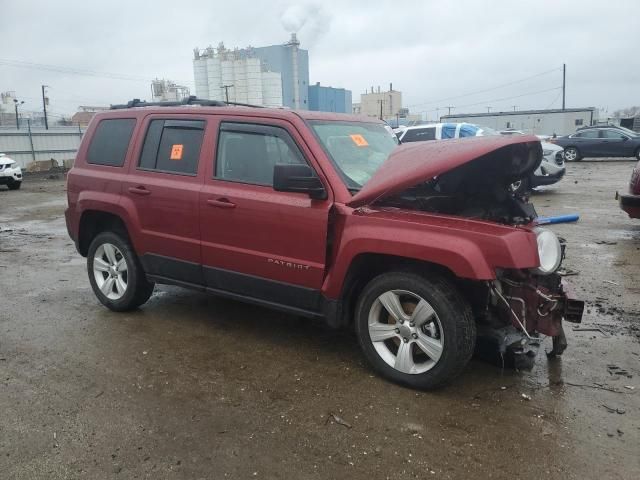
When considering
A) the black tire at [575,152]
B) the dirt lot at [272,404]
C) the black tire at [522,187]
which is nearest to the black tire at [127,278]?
the dirt lot at [272,404]

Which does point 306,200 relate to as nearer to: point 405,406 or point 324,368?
point 324,368

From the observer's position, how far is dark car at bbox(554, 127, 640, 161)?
76.5 ft

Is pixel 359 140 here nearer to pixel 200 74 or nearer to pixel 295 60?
pixel 200 74

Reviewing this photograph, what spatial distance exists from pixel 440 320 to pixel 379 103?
87.8 meters

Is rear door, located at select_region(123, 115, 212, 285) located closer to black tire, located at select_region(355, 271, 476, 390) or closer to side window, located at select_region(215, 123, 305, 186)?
side window, located at select_region(215, 123, 305, 186)

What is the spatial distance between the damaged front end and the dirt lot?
35cm

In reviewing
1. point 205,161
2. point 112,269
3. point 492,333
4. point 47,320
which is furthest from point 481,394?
point 47,320

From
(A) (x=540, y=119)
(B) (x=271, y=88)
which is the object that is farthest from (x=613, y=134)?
(B) (x=271, y=88)

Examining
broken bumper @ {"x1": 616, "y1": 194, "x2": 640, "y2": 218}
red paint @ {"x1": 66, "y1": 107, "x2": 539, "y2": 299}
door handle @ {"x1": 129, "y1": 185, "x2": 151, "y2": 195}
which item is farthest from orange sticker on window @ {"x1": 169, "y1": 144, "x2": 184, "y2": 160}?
broken bumper @ {"x1": 616, "y1": 194, "x2": 640, "y2": 218}

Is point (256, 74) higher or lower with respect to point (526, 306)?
higher

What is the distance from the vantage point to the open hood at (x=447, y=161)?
3359 millimetres

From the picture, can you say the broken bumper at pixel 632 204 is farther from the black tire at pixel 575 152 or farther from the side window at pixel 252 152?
the black tire at pixel 575 152

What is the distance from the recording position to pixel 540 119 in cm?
4922

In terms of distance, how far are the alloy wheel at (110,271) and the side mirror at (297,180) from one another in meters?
2.24
